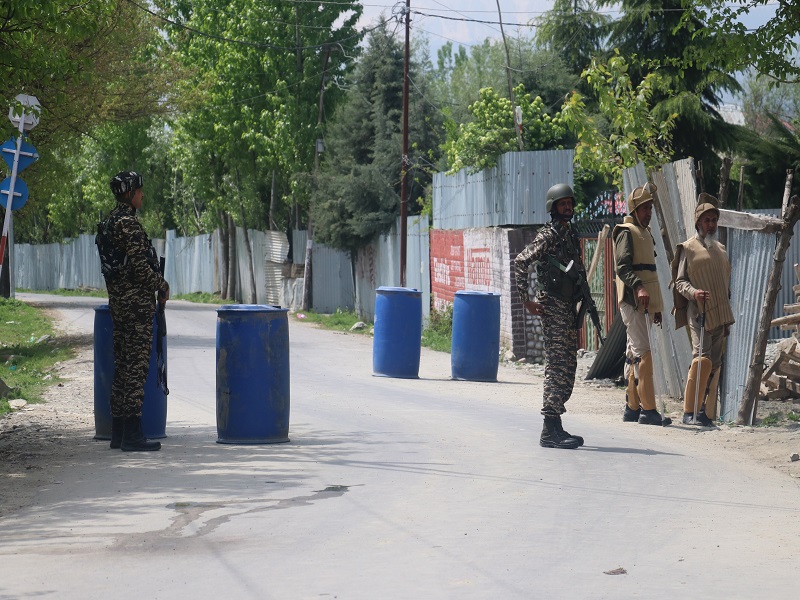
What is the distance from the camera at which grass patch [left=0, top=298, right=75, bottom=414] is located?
1504 cm

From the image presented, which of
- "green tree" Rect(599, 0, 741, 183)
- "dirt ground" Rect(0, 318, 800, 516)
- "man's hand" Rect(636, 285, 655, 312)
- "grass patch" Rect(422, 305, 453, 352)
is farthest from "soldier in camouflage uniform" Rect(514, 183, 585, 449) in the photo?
"green tree" Rect(599, 0, 741, 183)

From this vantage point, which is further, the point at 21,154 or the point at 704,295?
the point at 21,154

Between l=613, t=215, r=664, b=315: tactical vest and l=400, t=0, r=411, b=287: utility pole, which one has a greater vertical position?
l=400, t=0, r=411, b=287: utility pole

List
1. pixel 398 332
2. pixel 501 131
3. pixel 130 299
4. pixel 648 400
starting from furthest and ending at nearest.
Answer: pixel 501 131 → pixel 398 332 → pixel 648 400 → pixel 130 299

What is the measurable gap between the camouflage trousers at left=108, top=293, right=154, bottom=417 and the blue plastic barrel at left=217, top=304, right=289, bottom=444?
2.02ft

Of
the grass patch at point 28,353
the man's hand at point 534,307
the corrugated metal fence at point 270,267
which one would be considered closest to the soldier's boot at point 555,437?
the man's hand at point 534,307

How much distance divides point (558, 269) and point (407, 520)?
3.48m

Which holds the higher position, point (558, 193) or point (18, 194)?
point (18, 194)

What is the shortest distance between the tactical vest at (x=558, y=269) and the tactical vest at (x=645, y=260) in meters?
1.56

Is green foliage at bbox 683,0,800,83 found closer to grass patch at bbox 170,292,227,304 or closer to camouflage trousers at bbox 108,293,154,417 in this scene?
camouflage trousers at bbox 108,293,154,417

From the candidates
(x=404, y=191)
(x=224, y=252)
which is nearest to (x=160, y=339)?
(x=404, y=191)

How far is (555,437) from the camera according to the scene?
9.49 meters

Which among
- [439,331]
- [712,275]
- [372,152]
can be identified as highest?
[372,152]

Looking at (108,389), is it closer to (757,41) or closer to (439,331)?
(757,41)
